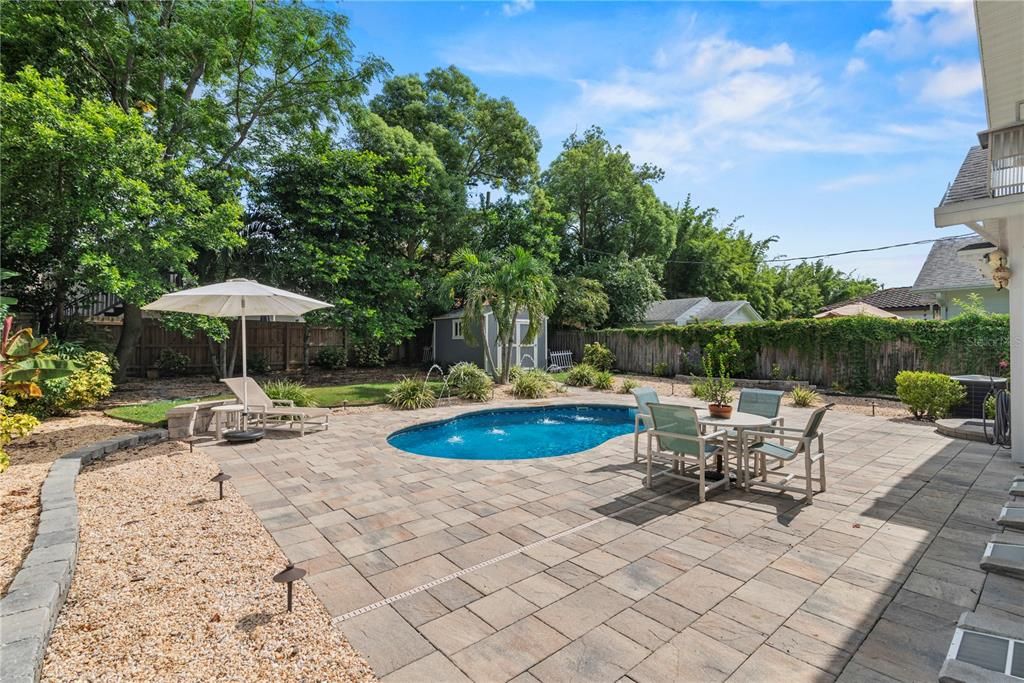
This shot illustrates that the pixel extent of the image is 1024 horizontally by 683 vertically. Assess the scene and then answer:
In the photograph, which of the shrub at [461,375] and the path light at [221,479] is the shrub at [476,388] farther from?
the path light at [221,479]

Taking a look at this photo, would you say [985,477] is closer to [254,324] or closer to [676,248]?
[254,324]

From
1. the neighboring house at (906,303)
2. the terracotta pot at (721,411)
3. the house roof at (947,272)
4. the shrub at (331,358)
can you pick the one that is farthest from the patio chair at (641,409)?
the neighboring house at (906,303)

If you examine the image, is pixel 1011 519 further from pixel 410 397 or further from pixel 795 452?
pixel 410 397

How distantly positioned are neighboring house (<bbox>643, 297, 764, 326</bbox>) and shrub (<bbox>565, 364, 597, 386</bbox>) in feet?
29.3

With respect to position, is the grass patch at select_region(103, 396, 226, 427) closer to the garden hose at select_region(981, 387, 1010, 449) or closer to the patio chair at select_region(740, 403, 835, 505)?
the patio chair at select_region(740, 403, 835, 505)

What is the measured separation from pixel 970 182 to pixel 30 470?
1182 cm

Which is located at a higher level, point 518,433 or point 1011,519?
point 1011,519

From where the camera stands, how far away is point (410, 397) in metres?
10.4

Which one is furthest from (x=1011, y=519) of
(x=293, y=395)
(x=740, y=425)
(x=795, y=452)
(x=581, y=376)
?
(x=581, y=376)

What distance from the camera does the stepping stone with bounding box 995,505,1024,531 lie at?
354 cm

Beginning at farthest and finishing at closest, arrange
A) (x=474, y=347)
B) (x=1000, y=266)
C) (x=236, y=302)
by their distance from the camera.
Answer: (x=474, y=347), (x=236, y=302), (x=1000, y=266)

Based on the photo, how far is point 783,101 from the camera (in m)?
8.62

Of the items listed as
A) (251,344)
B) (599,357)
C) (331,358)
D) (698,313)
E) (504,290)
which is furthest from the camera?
(698,313)

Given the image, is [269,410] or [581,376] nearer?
[269,410]
